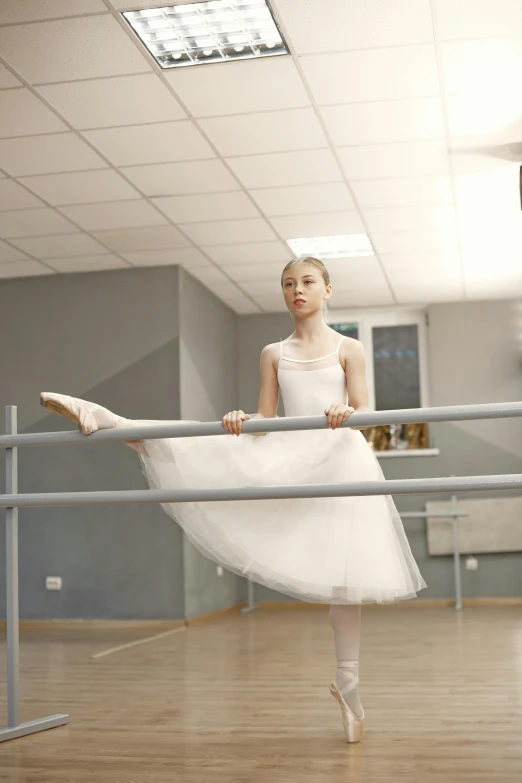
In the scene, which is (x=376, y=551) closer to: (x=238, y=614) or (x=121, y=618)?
(x=121, y=618)

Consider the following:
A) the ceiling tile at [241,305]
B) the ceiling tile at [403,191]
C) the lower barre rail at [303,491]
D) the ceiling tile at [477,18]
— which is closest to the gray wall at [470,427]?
the ceiling tile at [241,305]

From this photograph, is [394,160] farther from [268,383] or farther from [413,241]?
[268,383]

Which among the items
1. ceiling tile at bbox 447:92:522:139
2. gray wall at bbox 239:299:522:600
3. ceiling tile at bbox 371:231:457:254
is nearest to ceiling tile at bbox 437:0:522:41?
ceiling tile at bbox 447:92:522:139

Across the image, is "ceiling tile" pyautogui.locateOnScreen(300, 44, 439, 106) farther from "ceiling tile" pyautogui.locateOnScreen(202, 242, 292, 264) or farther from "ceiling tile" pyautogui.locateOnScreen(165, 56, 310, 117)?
"ceiling tile" pyautogui.locateOnScreen(202, 242, 292, 264)

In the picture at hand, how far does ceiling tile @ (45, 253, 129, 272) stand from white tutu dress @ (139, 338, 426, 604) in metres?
4.18

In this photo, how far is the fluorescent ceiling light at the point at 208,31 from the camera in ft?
11.8

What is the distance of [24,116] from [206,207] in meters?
1.58

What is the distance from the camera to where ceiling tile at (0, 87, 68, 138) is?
4176 millimetres

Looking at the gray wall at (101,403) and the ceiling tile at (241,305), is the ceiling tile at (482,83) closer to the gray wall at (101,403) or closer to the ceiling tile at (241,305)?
the gray wall at (101,403)

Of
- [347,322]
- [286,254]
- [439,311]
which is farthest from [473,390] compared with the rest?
[286,254]

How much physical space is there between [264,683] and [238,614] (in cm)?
379

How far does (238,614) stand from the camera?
7.69m

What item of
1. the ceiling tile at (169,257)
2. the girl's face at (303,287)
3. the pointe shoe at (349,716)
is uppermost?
the ceiling tile at (169,257)

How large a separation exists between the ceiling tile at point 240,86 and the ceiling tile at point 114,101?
93 mm
